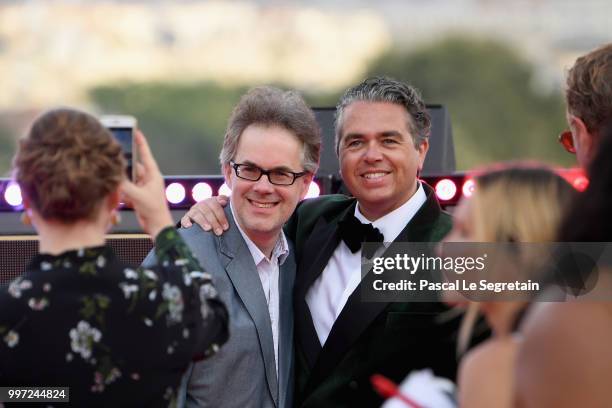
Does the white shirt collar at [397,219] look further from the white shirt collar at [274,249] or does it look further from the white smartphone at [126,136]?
the white smartphone at [126,136]

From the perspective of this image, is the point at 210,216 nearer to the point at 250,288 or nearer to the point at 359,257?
the point at 250,288

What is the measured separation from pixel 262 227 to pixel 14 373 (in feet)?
3.20

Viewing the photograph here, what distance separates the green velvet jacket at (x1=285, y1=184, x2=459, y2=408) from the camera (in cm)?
269

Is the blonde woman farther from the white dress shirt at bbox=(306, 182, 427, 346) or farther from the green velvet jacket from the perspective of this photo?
the white dress shirt at bbox=(306, 182, 427, 346)

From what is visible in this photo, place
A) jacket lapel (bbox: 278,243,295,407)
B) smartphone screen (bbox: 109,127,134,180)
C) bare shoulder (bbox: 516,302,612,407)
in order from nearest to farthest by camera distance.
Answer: bare shoulder (bbox: 516,302,612,407), smartphone screen (bbox: 109,127,134,180), jacket lapel (bbox: 278,243,295,407)

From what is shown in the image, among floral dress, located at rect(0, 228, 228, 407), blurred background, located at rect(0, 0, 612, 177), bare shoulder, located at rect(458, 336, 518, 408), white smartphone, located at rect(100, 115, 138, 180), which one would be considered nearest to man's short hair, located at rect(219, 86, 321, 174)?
white smartphone, located at rect(100, 115, 138, 180)

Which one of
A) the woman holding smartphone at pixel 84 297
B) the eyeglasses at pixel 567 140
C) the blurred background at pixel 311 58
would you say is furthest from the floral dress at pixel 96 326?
the blurred background at pixel 311 58

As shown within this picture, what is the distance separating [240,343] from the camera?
108 inches

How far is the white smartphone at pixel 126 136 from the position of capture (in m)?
2.22

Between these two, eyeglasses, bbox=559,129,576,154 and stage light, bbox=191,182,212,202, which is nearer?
eyeglasses, bbox=559,129,576,154

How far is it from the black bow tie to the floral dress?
0.94 meters

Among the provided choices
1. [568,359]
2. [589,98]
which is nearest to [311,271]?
[589,98]

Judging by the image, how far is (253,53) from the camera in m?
31.5

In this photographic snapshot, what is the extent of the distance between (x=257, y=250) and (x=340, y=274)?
25 cm
